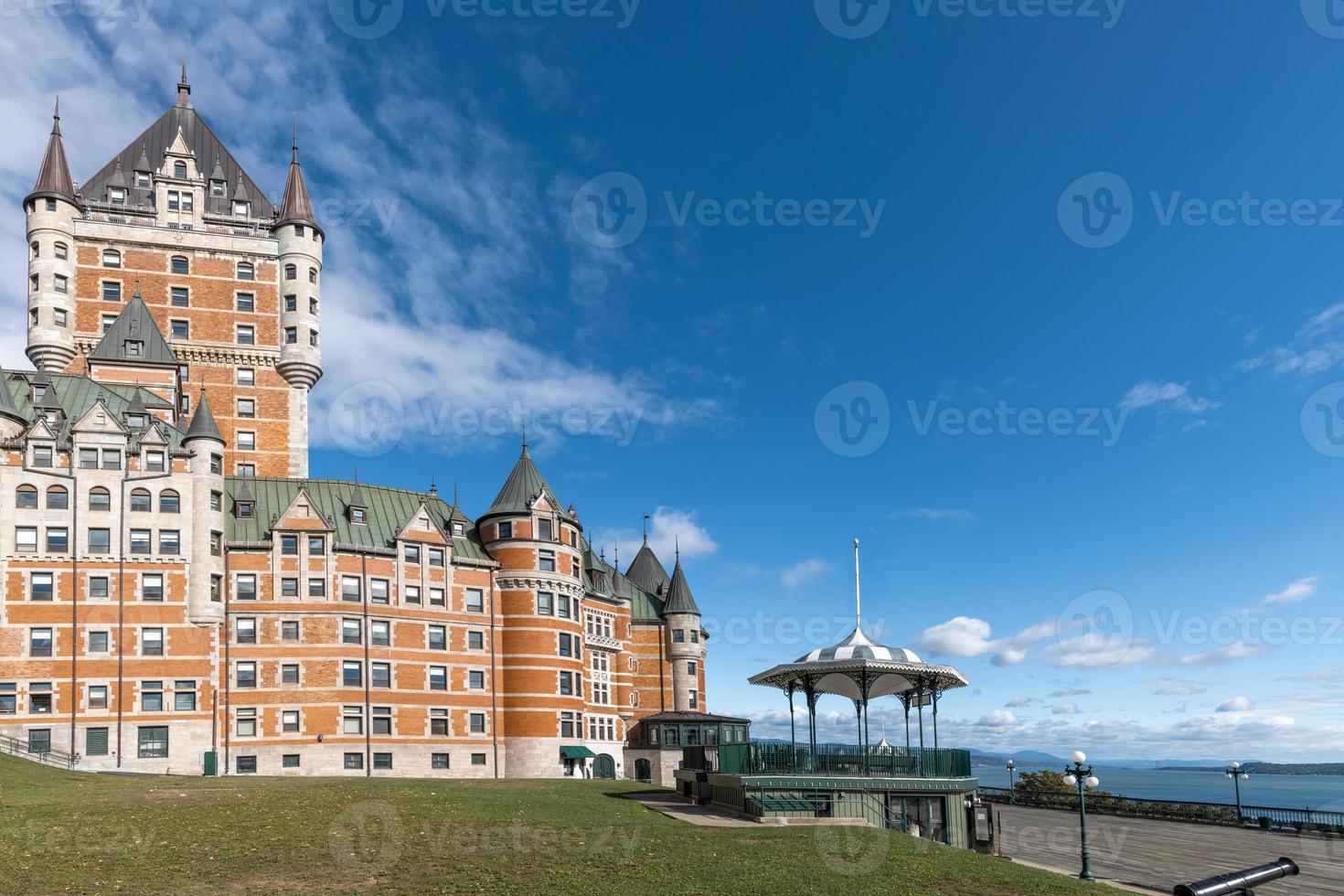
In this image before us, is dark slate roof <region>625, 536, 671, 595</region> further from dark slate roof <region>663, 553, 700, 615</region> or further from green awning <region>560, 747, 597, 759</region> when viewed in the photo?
green awning <region>560, 747, 597, 759</region>

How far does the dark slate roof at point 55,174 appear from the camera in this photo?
237 ft

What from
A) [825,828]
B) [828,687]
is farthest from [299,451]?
[825,828]

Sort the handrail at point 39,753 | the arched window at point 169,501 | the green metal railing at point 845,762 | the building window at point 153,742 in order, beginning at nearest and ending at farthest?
the green metal railing at point 845,762, the handrail at point 39,753, the building window at point 153,742, the arched window at point 169,501

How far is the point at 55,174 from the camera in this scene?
241 ft

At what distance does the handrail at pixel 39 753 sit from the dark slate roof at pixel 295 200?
4107 centimetres

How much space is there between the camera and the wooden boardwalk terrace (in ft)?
109

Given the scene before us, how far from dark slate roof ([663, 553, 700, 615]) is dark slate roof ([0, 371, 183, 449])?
43018 mm

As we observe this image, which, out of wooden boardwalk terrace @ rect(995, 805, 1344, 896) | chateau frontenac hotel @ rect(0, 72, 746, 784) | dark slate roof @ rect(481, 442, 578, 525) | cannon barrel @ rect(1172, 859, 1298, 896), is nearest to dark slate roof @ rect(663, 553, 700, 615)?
chateau frontenac hotel @ rect(0, 72, 746, 784)

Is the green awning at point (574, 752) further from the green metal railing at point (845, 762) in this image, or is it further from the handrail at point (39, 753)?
the green metal railing at point (845, 762)

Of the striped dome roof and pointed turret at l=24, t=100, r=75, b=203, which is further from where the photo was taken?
pointed turret at l=24, t=100, r=75, b=203

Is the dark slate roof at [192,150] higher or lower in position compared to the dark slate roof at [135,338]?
higher

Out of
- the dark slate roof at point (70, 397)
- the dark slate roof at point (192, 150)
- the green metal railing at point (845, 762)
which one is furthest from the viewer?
the dark slate roof at point (192, 150)

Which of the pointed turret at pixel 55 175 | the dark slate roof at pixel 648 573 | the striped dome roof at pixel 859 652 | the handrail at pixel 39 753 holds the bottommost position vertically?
the handrail at pixel 39 753

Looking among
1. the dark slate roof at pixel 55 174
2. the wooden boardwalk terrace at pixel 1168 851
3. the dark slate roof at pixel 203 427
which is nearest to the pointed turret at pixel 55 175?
the dark slate roof at pixel 55 174
